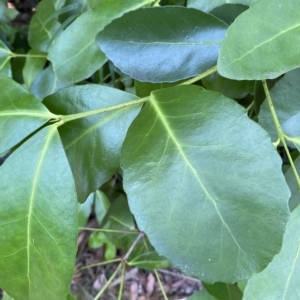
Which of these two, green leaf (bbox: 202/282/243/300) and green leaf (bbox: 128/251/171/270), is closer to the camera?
green leaf (bbox: 202/282/243/300)

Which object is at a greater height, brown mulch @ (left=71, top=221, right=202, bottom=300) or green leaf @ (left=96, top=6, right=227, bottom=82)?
green leaf @ (left=96, top=6, right=227, bottom=82)

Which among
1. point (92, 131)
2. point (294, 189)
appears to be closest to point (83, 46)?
point (92, 131)

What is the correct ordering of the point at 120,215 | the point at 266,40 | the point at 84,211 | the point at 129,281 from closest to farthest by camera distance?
the point at 266,40 → the point at 120,215 → the point at 84,211 → the point at 129,281

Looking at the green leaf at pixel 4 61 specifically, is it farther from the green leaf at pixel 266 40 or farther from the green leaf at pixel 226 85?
the green leaf at pixel 266 40

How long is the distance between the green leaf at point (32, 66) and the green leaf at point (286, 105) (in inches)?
21.1

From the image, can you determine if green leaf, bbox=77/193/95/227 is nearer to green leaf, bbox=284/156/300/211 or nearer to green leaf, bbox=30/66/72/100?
green leaf, bbox=30/66/72/100

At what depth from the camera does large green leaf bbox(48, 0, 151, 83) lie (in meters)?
0.65

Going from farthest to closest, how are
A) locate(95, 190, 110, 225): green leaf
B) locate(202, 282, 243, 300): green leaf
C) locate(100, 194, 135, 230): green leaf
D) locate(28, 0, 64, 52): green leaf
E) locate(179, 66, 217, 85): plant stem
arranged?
locate(95, 190, 110, 225): green leaf
locate(100, 194, 135, 230): green leaf
locate(28, 0, 64, 52): green leaf
locate(202, 282, 243, 300): green leaf
locate(179, 66, 217, 85): plant stem

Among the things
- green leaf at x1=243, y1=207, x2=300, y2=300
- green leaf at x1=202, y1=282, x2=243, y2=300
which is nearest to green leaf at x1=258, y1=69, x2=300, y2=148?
green leaf at x1=243, y1=207, x2=300, y2=300

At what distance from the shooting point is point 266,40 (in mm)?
471

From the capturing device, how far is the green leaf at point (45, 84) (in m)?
0.86

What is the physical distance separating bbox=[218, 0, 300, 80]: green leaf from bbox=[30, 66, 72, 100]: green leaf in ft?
1.61

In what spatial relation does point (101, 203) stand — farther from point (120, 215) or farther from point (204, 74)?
point (204, 74)

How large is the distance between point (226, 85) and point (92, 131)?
229mm
